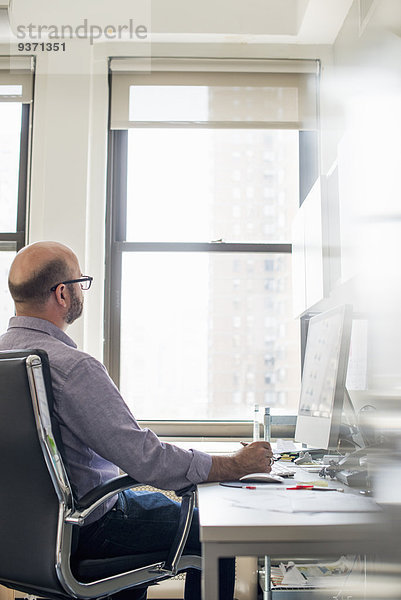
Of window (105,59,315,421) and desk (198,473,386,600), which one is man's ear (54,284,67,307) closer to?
desk (198,473,386,600)

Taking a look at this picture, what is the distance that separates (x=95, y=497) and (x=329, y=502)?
0.55 meters

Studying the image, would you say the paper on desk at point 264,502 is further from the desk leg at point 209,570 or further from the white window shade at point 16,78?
the white window shade at point 16,78

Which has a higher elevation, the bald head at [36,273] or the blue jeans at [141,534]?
the bald head at [36,273]

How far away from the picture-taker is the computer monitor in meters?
1.62

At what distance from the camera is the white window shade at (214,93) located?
11.1ft

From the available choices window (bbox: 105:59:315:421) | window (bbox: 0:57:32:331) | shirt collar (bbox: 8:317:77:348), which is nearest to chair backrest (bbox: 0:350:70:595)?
shirt collar (bbox: 8:317:77:348)

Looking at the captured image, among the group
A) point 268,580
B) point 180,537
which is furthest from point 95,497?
point 268,580

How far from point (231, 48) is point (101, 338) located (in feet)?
5.77

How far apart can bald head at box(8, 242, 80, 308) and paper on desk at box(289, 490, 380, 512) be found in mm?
870

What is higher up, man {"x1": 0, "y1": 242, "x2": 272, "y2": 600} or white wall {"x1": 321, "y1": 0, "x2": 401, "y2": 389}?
white wall {"x1": 321, "y1": 0, "x2": 401, "y2": 389}

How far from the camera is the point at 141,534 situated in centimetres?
157

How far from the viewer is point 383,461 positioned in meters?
1.04

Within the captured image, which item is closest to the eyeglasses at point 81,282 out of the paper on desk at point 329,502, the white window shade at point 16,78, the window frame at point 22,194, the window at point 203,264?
the paper on desk at point 329,502

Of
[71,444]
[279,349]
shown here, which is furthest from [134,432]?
[279,349]
